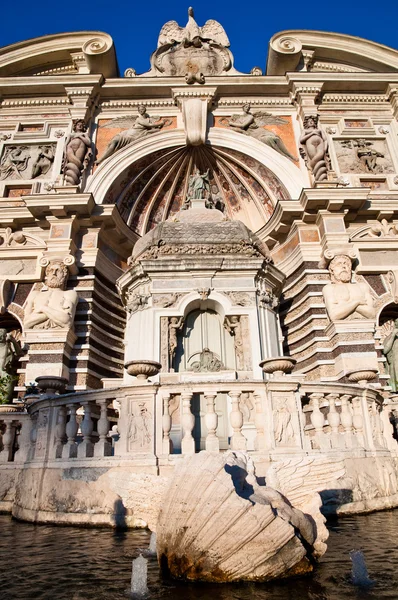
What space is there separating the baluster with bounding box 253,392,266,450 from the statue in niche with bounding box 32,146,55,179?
11801 mm

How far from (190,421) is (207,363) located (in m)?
4.09

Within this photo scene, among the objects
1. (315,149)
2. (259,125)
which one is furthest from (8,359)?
(259,125)

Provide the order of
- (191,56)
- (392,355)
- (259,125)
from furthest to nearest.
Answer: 1. (191,56)
2. (259,125)
3. (392,355)

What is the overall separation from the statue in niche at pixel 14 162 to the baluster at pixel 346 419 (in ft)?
40.8

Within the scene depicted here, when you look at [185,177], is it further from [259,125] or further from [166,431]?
[166,431]

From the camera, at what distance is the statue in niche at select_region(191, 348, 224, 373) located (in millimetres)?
9352

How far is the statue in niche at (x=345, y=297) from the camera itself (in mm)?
10836

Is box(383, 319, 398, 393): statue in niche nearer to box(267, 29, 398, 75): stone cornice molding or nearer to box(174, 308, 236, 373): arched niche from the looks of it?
box(174, 308, 236, 373): arched niche

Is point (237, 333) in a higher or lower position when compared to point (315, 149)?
lower

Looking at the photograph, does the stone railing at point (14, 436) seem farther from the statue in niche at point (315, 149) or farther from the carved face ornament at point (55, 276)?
the statue in niche at point (315, 149)

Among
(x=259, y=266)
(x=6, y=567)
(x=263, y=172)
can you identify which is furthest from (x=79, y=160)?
(x=6, y=567)

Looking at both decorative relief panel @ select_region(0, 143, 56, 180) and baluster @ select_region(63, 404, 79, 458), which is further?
decorative relief panel @ select_region(0, 143, 56, 180)

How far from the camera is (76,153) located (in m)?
13.8

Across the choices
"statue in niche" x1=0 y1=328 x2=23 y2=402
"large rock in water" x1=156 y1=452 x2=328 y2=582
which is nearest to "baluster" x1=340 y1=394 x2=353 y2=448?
"large rock in water" x1=156 y1=452 x2=328 y2=582
